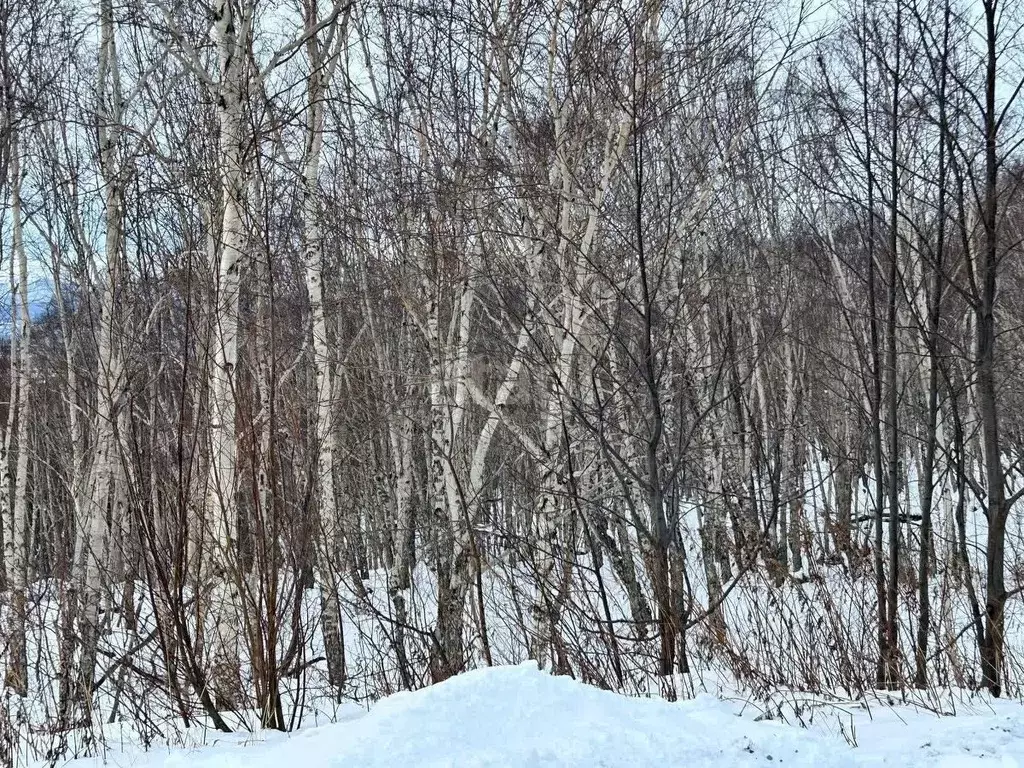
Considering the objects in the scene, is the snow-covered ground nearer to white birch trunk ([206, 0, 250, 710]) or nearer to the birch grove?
the birch grove

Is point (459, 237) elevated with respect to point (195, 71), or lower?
lower

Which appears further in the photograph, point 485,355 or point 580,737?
point 485,355

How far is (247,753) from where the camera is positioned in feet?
8.93

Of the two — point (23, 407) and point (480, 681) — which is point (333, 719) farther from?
point (23, 407)

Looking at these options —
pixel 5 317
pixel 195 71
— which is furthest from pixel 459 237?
pixel 5 317

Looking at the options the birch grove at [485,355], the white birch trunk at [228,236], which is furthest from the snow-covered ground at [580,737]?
the white birch trunk at [228,236]

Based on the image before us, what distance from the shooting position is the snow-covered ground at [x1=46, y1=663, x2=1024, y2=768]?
243 centimetres

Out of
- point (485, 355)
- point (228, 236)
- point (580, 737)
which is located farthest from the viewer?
point (485, 355)

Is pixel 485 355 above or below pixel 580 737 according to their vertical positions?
above

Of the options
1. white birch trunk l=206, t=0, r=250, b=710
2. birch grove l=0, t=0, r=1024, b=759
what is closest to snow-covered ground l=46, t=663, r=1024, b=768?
birch grove l=0, t=0, r=1024, b=759

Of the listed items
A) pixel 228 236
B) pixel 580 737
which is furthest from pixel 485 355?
pixel 580 737

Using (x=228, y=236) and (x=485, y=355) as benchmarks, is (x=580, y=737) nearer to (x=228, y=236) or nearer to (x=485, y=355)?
(x=228, y=236)

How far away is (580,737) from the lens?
100.0 inches

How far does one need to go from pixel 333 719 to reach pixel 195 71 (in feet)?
14.0
